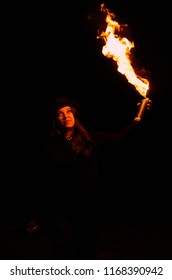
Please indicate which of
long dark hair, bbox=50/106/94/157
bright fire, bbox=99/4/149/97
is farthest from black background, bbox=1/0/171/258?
long dark hair, bbox=50/106/94/157

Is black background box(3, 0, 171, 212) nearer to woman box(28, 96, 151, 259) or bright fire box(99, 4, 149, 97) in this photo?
bright fire box(99, 4, 149, 97)

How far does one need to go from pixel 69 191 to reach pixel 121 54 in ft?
5.92

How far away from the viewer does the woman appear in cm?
470

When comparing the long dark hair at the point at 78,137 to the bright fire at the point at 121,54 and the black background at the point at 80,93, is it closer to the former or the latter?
the bright fire at the point at 121,54

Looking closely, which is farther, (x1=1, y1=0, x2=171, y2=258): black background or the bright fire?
(x1=1, y1=0, x2=171, y2=258): black background

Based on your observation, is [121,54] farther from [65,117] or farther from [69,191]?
[69,191]

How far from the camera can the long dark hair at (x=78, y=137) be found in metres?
4.84

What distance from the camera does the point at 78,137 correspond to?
4.94 m

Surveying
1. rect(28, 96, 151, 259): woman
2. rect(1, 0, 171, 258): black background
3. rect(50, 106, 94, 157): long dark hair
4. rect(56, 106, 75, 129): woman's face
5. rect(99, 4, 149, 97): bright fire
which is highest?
rect(1, 0, 171, 258): black background

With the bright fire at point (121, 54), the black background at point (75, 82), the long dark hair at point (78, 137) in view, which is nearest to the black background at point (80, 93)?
the black background at point (75, 82)

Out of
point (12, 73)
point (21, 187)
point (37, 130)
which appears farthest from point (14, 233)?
point (12, 73)

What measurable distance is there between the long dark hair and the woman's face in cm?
6

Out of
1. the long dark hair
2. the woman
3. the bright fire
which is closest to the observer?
the woman

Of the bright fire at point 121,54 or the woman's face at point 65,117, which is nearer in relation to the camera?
the woman's face at point 65,117
